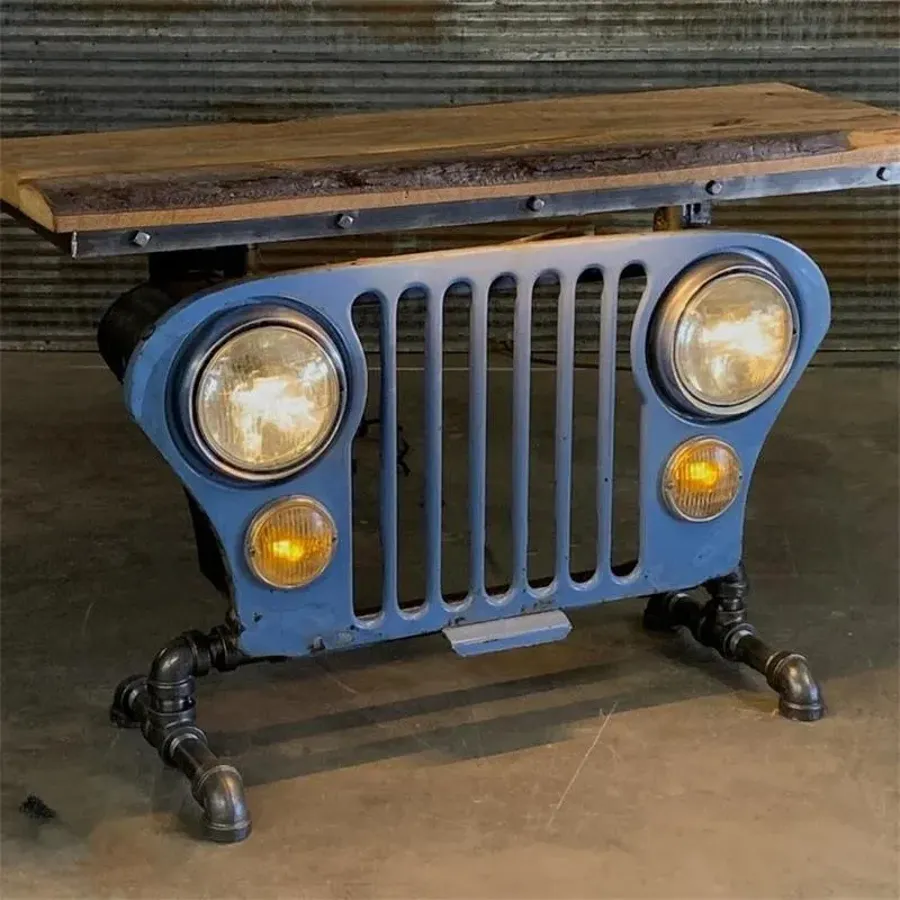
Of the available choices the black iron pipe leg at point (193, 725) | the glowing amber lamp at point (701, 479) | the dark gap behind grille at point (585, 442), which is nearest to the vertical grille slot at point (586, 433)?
the dark gap behind grille at point (585, 442)

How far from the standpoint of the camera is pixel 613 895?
5.66 ft

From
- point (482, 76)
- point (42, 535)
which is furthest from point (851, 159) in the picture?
point (482, 76)

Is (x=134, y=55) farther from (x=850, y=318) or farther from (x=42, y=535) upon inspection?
(x=850, y=318)

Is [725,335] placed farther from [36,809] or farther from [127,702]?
[36,809]

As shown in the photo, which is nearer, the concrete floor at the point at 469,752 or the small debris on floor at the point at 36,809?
the concrete floor at the point at 469,752

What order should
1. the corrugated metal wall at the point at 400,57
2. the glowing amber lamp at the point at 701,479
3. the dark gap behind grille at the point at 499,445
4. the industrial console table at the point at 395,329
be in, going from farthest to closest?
1. the corrugated metal wall at the point at 400,57
2. the dark gap behind grille at the point at 499,445
3. the glowing amber lamp at the point at 701,479
4. the industrial console table at the point at 395,329

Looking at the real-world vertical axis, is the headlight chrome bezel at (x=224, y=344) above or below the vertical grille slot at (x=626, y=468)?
above

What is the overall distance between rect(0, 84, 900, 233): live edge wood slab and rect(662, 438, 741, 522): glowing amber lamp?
0.38 meters

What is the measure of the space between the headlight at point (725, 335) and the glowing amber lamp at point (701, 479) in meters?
0.06

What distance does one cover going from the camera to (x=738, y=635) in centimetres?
217

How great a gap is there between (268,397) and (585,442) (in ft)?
4.86

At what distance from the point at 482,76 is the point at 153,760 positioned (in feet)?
7.30

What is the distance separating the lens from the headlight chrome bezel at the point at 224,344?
1.73m

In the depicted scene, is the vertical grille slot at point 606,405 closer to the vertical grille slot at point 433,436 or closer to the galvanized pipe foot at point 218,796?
the vertical grille slot at point 433,436
